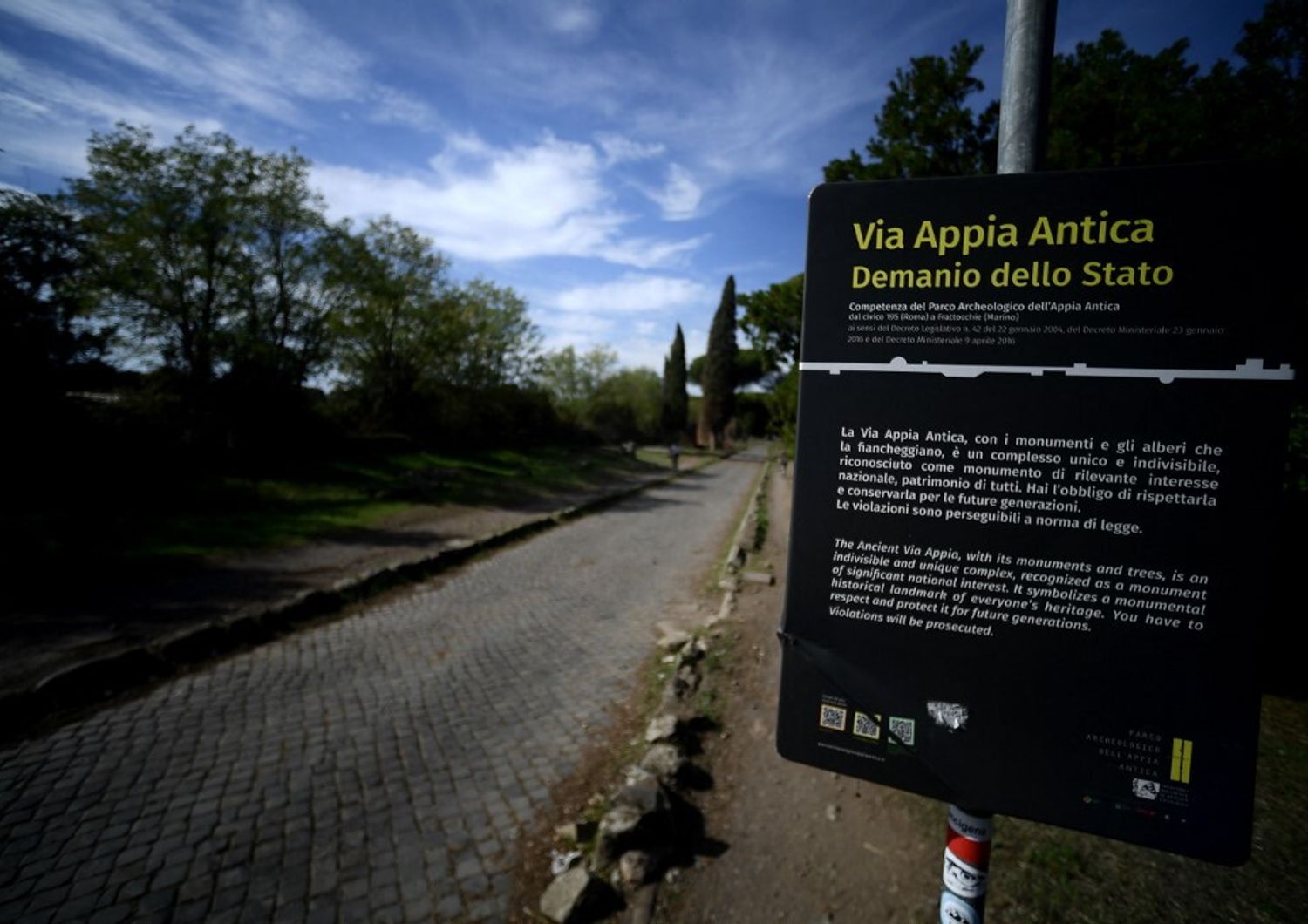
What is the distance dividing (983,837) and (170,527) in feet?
54.3

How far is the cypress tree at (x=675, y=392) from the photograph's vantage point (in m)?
57.4

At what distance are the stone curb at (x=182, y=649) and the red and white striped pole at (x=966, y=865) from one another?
8.06 meters

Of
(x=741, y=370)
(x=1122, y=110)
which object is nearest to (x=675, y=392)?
(x=741, y=370)

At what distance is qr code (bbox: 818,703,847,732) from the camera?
5.68ft

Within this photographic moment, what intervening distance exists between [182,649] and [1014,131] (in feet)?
31.3

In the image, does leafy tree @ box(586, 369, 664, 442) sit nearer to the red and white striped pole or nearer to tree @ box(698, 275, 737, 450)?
tree @ box(698, 275, 737, 450)

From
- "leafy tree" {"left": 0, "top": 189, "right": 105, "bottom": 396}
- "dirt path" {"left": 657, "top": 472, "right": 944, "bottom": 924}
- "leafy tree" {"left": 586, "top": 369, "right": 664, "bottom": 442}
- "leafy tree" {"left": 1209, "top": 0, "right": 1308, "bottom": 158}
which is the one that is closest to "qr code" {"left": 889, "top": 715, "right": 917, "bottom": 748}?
"dirt path" {"left": 657, "top": 472, "right": 944, "bottom": 924}

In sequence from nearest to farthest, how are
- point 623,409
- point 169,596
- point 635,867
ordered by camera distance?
point 635,867
point 169,596
point 623,409

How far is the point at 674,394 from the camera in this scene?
2258 inches

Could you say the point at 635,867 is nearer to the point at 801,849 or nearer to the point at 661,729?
the point at 801,849

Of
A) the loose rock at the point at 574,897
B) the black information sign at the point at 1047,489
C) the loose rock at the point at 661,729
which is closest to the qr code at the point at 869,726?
the black information sign at the point at 1047,489

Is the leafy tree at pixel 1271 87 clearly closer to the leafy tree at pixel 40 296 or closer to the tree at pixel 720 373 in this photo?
the leafy tree at pixel 40 296

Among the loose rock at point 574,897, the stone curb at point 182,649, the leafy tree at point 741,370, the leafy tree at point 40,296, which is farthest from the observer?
the leafy tree at point 741,370

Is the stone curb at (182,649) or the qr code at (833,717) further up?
the qr code at (833,717)
